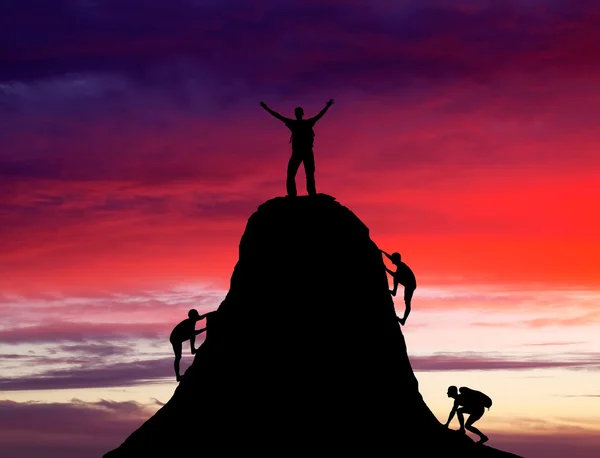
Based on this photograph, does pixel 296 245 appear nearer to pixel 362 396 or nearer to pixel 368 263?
pixel 368 263

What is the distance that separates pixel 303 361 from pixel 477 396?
23.3 feet

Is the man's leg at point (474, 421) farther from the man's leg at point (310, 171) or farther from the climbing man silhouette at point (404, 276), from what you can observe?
the man's leg at point (310, 171)

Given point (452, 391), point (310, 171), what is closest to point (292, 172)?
point (310, 171)

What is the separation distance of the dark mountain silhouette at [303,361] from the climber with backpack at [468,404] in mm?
1143

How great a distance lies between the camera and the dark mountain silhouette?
36.6 metres

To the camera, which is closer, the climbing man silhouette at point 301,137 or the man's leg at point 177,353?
the climbing man silhouette at point 301,137

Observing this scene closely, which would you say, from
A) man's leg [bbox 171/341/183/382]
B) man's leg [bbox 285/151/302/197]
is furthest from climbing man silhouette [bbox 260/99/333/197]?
man's leg [bbox 171/341/183/382]

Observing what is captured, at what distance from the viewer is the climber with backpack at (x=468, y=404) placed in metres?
40.4

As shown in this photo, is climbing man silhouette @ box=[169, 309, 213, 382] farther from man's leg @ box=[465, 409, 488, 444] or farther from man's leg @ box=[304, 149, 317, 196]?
man's leg @ box=[465, 409, 488, 444]

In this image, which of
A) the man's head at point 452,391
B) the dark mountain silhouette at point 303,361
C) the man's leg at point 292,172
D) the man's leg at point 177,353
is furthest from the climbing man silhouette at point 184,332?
the man's head at point 452,391

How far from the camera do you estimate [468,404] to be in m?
40.5

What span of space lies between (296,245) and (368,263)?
2536mm

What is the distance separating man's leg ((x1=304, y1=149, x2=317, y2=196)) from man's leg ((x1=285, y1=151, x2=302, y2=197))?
24 cm

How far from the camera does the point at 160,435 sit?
38938mm
